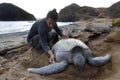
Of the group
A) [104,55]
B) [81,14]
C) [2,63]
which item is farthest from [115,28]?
[81,14]

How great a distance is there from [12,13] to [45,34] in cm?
2754

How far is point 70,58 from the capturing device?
5.86m

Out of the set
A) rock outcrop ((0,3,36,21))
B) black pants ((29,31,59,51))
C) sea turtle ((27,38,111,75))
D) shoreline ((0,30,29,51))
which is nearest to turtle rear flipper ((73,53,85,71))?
sea turtle ((27,38,111,75))

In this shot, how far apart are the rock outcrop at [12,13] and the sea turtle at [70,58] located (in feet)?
88.0

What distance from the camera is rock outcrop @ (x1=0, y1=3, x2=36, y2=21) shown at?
3269cm

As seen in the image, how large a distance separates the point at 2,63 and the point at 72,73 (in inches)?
81.5

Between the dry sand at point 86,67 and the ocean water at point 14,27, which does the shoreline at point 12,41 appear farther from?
the ocean water at point 14,27

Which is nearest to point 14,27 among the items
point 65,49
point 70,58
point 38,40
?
point 38,40

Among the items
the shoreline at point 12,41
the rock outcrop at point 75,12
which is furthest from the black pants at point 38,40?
the rock outcrop at point 75,12

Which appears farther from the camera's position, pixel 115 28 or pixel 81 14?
pixel 81 14

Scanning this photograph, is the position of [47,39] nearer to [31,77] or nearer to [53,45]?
[53,45]

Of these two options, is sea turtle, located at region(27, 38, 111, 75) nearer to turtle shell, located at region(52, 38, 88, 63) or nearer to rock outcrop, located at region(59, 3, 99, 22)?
turtle shell, located at region(52, 38, 88, 63)

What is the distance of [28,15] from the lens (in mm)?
34344

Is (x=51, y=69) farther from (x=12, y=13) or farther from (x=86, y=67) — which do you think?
(x=12, y=13)
